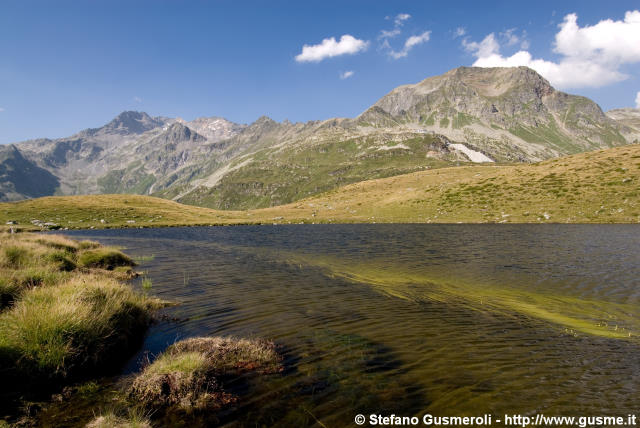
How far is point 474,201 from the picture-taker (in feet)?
235

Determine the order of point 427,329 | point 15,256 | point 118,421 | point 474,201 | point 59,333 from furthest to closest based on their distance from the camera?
1. point 474,201
2. point 15,256
3. point 427,329
4. point 59,333
5. point 118,421

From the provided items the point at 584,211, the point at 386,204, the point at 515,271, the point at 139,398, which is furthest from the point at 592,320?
the point at 386,204

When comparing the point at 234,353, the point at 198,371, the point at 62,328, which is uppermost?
the point at 62,328

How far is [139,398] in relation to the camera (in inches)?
288

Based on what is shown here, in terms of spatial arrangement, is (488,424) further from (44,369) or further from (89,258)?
(89,258)

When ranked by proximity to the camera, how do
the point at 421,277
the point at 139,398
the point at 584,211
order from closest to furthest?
1. the point at 139,398
2. the point at 421,277
3. the point at 584,211

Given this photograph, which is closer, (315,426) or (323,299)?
(315,426)

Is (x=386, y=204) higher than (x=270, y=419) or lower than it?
higher

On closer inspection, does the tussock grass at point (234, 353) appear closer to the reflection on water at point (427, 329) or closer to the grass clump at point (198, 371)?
the grass clump at point (198, 371)

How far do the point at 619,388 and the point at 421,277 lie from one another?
43.8 feet

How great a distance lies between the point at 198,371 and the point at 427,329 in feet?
28.6

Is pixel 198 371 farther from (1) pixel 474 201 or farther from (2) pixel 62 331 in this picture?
(1) pixel 474 201

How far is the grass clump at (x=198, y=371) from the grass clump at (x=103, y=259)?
19.0 m

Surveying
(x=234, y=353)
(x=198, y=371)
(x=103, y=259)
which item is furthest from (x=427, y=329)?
(x=103, y=259)
